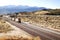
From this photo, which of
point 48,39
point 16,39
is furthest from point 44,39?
point 16,39

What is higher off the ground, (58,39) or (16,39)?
(16,39)

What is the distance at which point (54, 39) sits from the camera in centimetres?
2872

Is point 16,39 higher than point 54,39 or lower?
higher

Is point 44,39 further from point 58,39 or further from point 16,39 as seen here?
point 16,39

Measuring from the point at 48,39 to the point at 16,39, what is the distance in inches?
324

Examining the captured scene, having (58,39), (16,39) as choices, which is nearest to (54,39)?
(58,39)

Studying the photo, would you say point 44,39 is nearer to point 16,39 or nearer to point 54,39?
point 54,39

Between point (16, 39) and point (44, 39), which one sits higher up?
point (16, 39)

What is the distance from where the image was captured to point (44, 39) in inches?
1133

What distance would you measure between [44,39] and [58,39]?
5.84ft

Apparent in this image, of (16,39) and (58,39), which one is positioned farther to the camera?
(58,39)

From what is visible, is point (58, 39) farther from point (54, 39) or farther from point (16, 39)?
point (16, 39)

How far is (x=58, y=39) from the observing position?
28.8 metres

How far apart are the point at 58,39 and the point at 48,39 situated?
4.22ft
